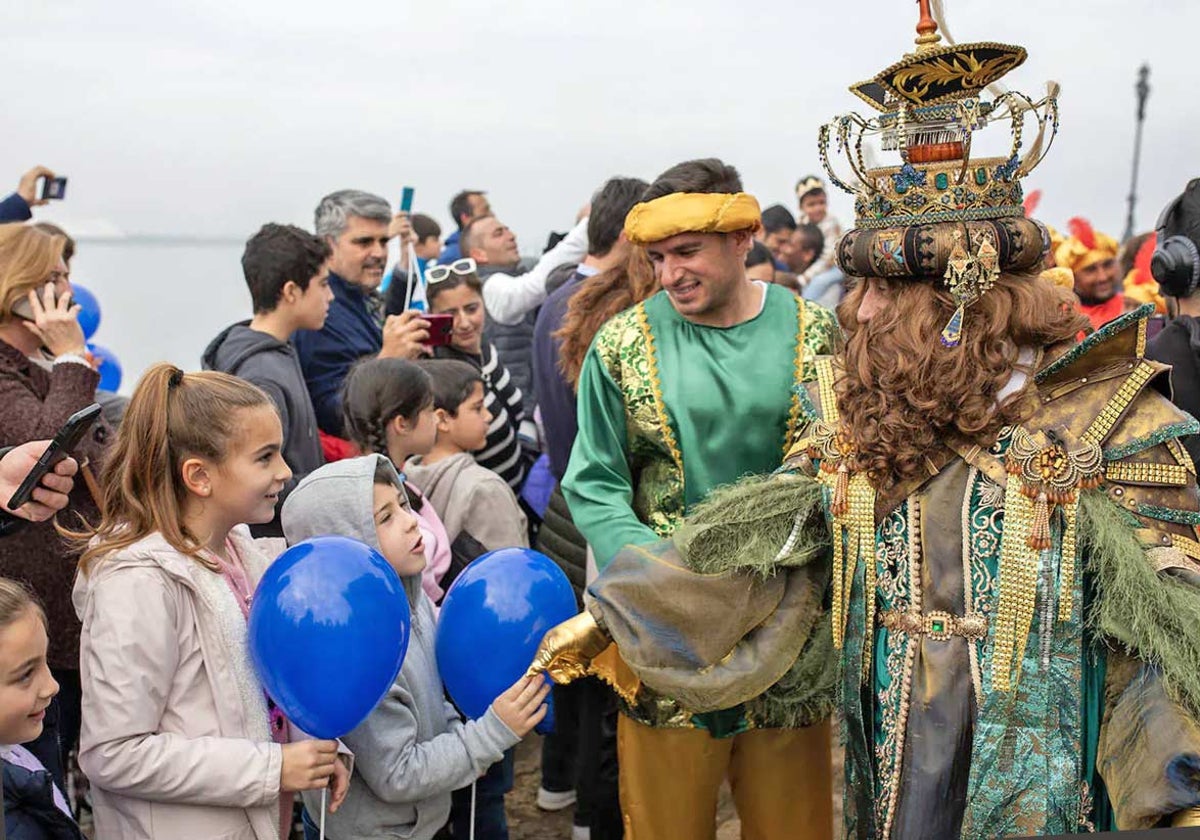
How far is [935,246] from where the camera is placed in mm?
2148

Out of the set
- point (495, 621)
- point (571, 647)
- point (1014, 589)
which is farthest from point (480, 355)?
point (1014, 589)

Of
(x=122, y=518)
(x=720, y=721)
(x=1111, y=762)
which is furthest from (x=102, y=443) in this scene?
(x=1111, y=762)

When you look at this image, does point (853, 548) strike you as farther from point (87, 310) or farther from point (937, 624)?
point (87, 310)

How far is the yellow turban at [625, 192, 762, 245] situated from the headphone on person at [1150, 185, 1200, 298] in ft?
3.51

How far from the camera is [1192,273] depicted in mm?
3090

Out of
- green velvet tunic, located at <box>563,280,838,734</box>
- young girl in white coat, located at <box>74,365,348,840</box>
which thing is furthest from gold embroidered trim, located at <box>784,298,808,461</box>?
young girl in white coat, located at <box>74,365,348,840</box>

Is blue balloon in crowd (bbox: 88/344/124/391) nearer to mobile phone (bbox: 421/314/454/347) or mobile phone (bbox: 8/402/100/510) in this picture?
mobile phone (bbox: 421/314/454/347)

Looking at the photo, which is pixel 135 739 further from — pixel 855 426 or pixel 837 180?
pixel 837 180

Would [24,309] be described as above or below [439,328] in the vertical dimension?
above

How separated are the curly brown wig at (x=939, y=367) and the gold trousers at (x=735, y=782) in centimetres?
92

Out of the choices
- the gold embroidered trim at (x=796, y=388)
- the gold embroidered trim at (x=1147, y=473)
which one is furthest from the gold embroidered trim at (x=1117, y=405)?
the gold embroidered trim at (x=796, y=388)

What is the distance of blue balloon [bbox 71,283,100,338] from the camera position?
5695 millimetres

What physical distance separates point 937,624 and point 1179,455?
0.51 metres

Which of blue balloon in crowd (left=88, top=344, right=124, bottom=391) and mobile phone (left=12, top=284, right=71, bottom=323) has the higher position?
mobile phone (left=12, top=284, right=71, bottom=323)
